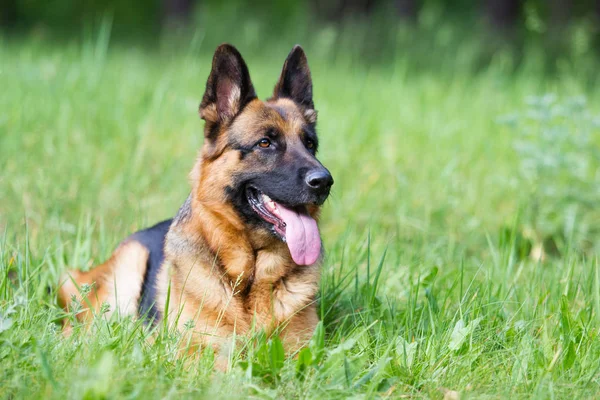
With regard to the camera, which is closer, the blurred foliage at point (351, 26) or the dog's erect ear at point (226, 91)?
the dog's erect ear at point (226, 91)

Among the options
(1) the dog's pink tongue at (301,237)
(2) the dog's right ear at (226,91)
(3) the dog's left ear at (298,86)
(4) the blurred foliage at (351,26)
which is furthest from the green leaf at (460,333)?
(4) the blurred foliage at (351,26)

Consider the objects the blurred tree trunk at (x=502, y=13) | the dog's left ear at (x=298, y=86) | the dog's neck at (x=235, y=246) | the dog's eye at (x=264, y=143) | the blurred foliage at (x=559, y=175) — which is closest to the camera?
the dog's neck at (x=235, y=246)

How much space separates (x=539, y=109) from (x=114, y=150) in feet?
13.8

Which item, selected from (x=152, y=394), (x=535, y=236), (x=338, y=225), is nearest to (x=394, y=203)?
(x=338, y=225)

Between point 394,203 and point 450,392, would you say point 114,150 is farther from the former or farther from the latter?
point 450,392

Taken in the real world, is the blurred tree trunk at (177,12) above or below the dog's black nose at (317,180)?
above

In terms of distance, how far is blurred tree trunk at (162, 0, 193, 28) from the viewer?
1692 centimetres

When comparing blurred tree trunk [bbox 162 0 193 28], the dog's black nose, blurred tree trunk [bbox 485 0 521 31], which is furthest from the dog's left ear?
blurred tree trunk [bbox 162 0 193 28]

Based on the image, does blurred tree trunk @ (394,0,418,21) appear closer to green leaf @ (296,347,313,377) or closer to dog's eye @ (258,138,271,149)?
dog's eye @ (258,138,271,149)

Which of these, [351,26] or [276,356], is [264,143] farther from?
[351,26]

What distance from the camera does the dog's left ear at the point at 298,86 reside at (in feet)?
13.9

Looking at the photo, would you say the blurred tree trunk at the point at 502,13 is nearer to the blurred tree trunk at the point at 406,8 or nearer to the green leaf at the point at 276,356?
the blurred tree trunk at the point at 406,8

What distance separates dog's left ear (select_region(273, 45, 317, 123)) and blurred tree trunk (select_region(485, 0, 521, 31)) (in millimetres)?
13019

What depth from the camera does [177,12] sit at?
1722 centimetres
